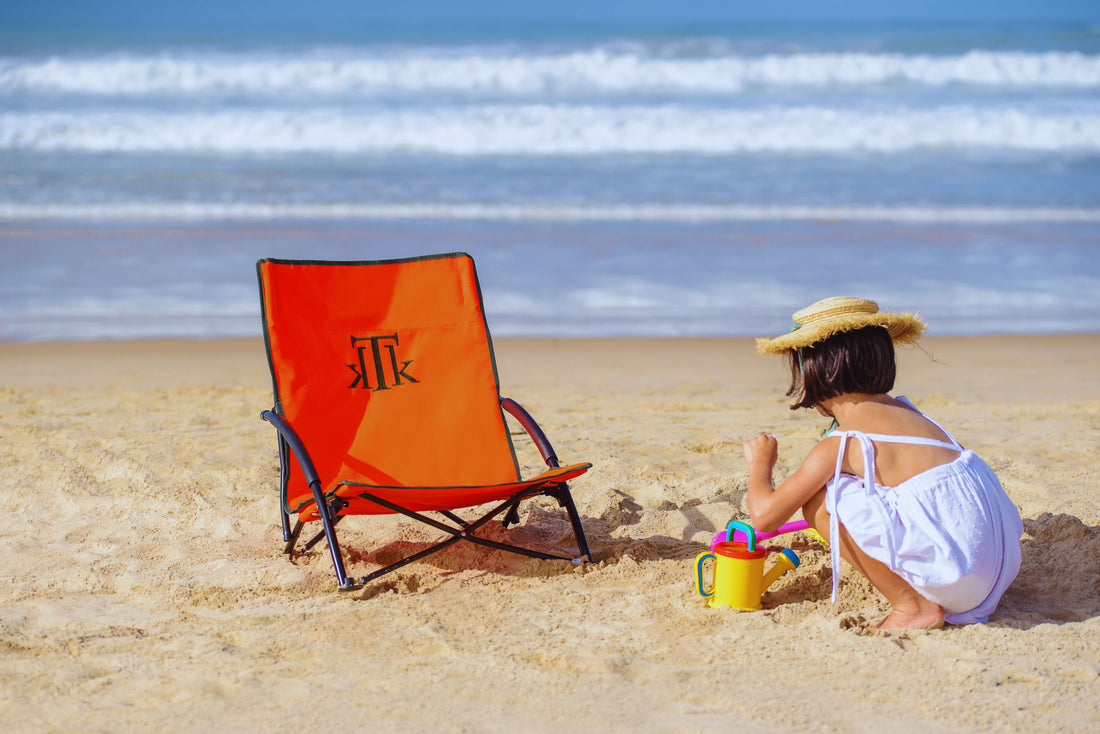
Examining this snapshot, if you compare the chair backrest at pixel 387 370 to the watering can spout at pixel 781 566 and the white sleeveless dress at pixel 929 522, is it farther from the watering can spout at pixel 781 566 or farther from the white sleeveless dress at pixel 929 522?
the white sleeveless dress at pixel 929 522

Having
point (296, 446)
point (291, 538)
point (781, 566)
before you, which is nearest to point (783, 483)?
point (781, 566)

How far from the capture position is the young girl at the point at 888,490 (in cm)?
241

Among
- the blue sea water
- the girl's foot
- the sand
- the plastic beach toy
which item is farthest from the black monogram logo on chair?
the blue sea water

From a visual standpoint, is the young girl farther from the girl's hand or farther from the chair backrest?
the chair backrest

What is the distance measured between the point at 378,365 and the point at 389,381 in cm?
7

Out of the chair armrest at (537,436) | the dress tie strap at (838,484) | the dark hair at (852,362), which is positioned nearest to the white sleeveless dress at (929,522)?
the dress tie strap at (838,484)

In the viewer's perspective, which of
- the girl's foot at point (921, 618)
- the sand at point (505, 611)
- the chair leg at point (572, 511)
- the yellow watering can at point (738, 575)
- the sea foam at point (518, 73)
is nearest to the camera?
the sand at point (505, 611)

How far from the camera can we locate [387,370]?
3699 mm

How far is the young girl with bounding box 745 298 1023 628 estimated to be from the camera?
2412 millimetres

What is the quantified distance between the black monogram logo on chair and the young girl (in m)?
1.61

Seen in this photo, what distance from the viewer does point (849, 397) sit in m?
2.55

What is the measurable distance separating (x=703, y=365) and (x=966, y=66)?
13076 millimetres

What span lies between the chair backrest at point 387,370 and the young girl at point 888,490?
1.35 m

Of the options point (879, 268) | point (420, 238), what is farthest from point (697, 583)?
point (420, 238)
